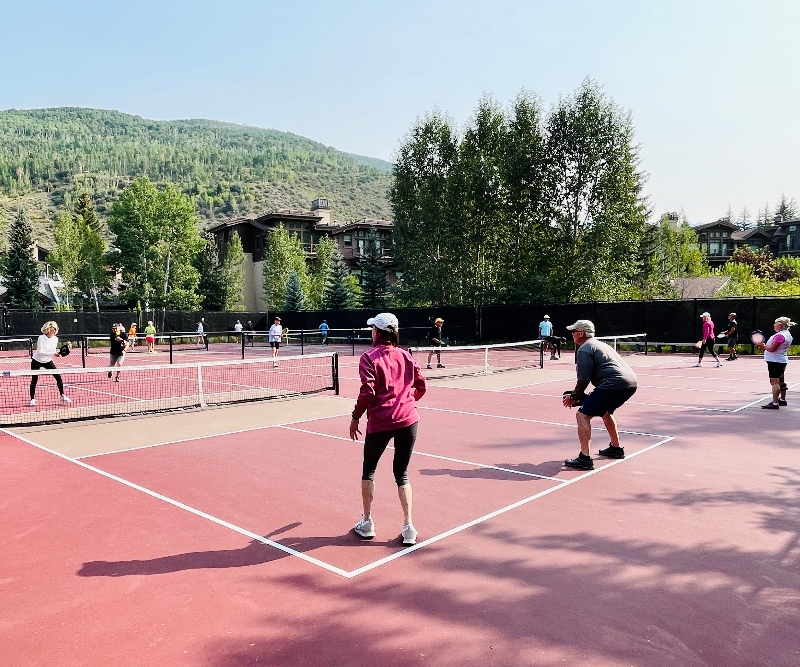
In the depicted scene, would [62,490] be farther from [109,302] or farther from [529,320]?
[109,302]

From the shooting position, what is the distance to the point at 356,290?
199 feet

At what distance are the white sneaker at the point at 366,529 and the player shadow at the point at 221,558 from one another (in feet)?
0.14

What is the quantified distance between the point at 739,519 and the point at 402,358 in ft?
11.5

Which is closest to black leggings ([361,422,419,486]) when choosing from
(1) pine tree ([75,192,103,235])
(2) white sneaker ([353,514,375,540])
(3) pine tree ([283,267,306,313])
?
(2) white sneaker ([353,514,375,540])

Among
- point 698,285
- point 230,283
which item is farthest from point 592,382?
point 698,285

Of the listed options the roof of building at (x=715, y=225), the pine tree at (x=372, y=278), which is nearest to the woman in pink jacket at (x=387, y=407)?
the pine tree at (x=372, y=278)

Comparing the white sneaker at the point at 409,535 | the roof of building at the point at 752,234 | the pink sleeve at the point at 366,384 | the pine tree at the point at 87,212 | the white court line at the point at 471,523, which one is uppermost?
the pine tree at the point at 87,212

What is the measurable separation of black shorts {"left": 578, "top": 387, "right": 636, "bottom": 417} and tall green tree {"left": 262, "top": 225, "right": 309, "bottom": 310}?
186 feet

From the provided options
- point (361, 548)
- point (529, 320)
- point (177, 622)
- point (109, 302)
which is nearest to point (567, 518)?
point (361, 548)

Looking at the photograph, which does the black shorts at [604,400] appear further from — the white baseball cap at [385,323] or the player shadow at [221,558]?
the white baseball cap at [385,323]

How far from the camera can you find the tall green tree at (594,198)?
36.4 meters

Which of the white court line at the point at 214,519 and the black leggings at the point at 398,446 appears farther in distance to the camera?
the black leggings at the point at 398,446

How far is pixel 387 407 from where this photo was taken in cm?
511

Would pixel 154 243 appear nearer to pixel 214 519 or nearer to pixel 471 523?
pixel 214 519
